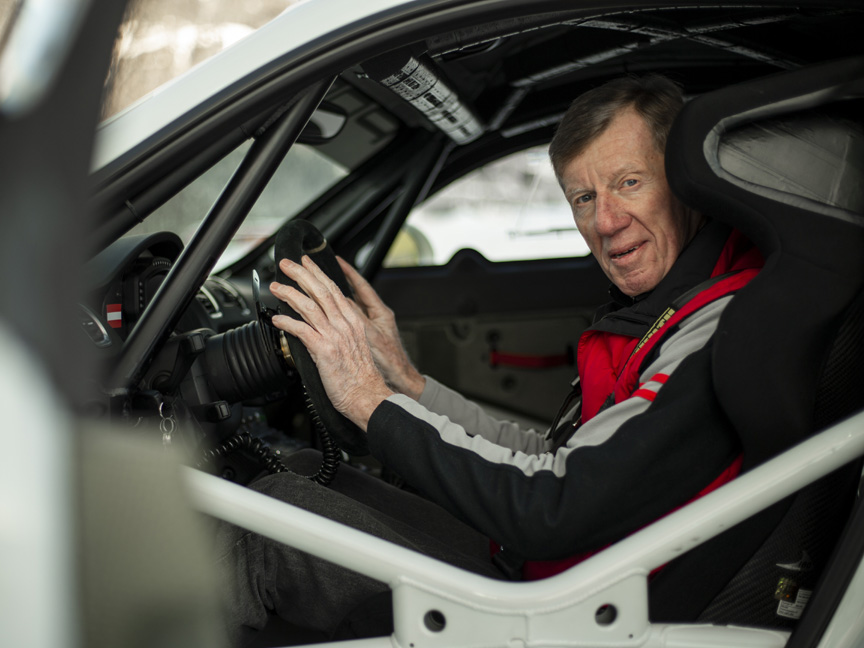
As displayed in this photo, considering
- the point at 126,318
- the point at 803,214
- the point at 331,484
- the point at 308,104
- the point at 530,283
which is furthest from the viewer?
the point at 530,283

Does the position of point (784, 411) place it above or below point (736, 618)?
above

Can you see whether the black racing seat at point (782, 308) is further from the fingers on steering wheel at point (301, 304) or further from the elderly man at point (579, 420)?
the fingers on steering wheel at point (301, 304)

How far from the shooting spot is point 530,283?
255 cm

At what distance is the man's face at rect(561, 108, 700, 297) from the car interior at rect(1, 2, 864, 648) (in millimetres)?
185

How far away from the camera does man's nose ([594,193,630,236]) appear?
4.24 ft

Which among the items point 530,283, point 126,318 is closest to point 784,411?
point 126,318

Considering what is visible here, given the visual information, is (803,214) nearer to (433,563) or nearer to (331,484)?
(433,563)

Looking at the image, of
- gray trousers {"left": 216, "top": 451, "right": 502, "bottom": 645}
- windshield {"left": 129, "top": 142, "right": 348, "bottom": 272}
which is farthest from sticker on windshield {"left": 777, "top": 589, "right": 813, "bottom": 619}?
windshield {"left": 129, "top": 142, "right": 348, "bottom": 272}

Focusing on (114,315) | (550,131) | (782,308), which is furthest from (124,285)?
(550,131)

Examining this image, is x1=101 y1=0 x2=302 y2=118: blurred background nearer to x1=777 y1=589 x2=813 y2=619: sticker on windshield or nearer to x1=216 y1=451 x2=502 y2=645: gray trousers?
x1=216 y1=451 x2=502 y2=645: gray trousers

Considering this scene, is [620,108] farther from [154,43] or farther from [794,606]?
[154,43]

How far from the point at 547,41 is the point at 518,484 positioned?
1.14 m

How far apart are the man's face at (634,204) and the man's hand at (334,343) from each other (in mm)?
483

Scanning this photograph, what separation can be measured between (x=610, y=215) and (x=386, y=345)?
1.80 feet
